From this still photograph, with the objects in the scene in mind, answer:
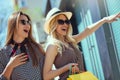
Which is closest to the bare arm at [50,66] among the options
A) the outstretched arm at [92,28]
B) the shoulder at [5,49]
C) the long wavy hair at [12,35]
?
the long wavy hair at [12,35]

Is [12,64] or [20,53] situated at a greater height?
[20,53]

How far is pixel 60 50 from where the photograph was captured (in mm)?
3891

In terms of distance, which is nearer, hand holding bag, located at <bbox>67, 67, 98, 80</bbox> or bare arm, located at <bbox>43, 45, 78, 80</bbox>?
hand holding bag, located at <bbox>67, 67, 98, 80</bbox>

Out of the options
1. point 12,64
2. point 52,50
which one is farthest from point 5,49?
point 52,50

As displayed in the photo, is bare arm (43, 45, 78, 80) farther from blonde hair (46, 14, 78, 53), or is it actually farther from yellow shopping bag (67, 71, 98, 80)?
yellow shopping bag (67, 71, 98, 80)

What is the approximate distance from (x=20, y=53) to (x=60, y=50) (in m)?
0.46

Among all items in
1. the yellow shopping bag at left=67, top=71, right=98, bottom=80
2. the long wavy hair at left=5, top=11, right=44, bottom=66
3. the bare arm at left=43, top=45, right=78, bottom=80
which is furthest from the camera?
the long wavy hair at left=5, top=11, right=44, bottom=66

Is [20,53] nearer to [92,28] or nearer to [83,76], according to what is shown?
[83,76]

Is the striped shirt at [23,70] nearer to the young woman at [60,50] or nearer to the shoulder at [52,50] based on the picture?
the young woman at [60,50]

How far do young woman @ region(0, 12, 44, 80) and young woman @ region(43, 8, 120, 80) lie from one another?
122mm

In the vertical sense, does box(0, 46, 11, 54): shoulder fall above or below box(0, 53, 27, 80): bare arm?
above

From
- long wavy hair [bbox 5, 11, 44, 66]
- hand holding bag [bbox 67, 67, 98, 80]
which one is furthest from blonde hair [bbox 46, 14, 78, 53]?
hand holding bag [bbox 67, 67, 98, 80]

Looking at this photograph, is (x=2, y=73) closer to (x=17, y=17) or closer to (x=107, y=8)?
(x=17, y=17)

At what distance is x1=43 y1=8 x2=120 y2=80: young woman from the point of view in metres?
3.79
